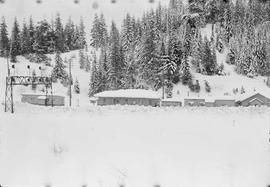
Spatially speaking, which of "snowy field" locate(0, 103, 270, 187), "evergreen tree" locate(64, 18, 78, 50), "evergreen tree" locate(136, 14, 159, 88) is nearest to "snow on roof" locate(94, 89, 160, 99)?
"evergreen tree" locate(136, 14, 159, 88)

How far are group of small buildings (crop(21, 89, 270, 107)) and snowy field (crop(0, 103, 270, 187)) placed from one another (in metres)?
19.9

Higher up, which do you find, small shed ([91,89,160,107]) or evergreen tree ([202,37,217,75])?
evergreen tree ([202,37,217,75])

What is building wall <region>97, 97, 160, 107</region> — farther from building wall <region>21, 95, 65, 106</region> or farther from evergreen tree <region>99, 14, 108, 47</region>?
evergreen tree <region>99, 14, 108, 47</region>

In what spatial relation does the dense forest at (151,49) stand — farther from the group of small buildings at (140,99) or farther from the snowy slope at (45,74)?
the group of small buildings at (140,99)

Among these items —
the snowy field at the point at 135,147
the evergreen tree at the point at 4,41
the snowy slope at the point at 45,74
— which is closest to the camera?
the snowy field at the point at 135,147

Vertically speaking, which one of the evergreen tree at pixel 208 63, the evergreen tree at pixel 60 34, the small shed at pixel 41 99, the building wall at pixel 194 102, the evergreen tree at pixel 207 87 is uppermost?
the evergreen tree at pixel 60 34

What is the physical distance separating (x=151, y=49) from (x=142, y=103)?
13.3m

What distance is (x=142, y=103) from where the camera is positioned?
116ft

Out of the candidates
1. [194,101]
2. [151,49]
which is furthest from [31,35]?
[194,101]

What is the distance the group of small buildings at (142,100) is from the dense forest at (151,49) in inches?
201

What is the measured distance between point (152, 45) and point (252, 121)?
3447cm

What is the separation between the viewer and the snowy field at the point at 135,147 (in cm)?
384

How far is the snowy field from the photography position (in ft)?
12.6

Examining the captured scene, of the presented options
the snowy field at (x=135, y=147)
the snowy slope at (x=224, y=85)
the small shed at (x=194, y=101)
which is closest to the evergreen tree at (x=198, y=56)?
the snowy slope at (x=224, y=85)
